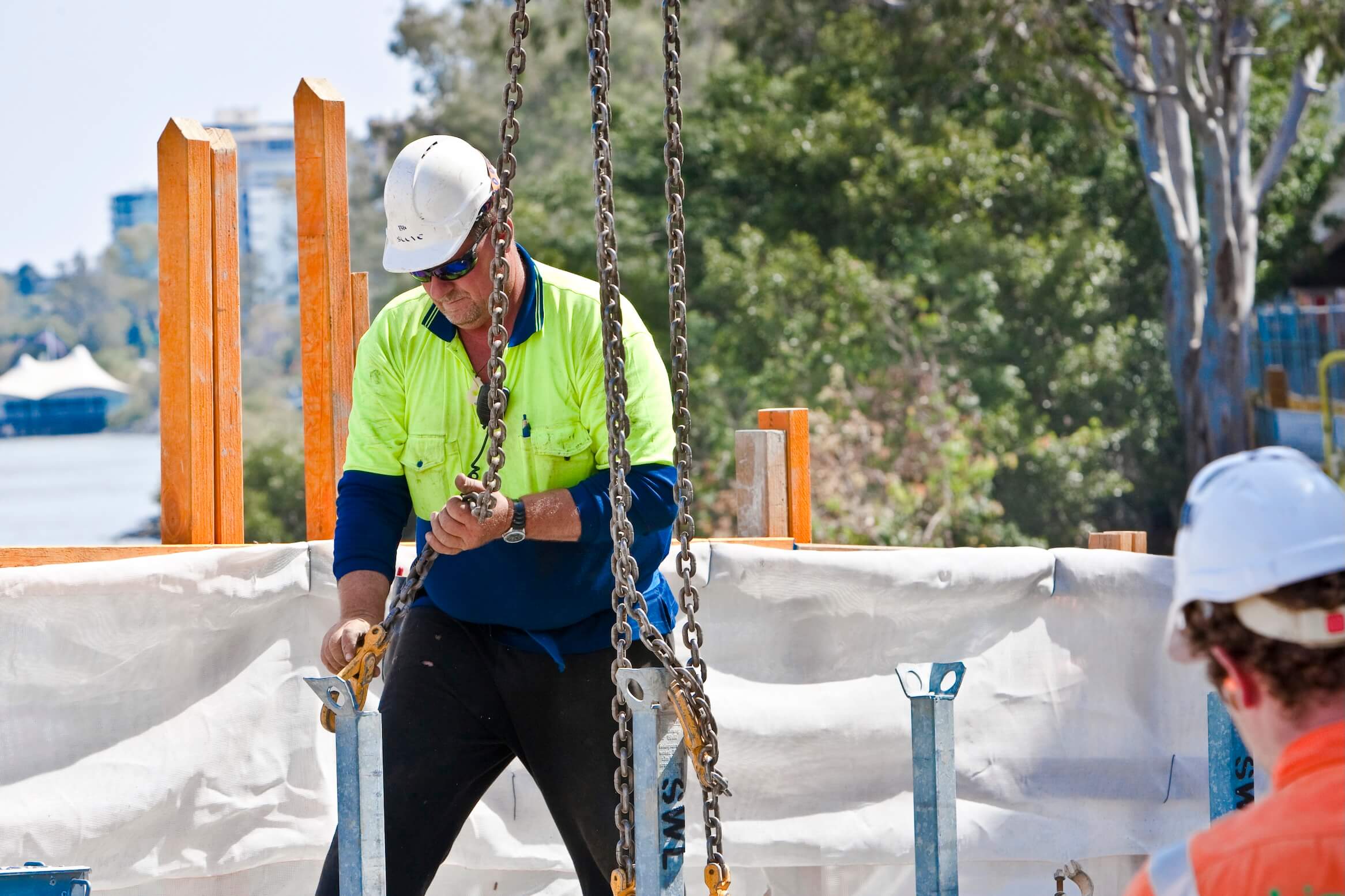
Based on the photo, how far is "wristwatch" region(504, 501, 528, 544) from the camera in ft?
9.58

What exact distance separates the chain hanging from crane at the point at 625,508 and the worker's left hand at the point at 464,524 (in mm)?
216

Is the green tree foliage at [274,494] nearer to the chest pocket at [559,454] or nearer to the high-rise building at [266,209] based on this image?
the chest pocket at [559,454]

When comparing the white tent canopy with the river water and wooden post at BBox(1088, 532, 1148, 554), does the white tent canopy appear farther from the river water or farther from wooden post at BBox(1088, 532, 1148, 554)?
wooden post at BBox(1088, 532, 1148, 554)

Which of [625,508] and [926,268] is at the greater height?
[926,268]

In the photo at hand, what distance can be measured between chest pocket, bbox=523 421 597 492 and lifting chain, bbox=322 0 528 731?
0.55ft

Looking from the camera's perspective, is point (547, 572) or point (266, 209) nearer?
point (547, 572)

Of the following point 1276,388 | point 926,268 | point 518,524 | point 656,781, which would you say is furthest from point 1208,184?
point 656,781

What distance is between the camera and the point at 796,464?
5.02 meters

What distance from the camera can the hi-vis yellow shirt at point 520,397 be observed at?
3.09 m

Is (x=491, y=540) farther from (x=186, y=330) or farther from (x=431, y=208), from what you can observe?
(x=186, y=330)

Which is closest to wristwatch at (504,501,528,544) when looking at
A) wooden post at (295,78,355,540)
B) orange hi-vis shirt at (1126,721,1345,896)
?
orange hi-vis shirt at (1126,721,1345,896)

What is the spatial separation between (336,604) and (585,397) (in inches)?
67.5

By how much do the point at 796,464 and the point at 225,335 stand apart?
1.91m

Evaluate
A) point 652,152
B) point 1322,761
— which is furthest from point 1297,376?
point 1322,761
